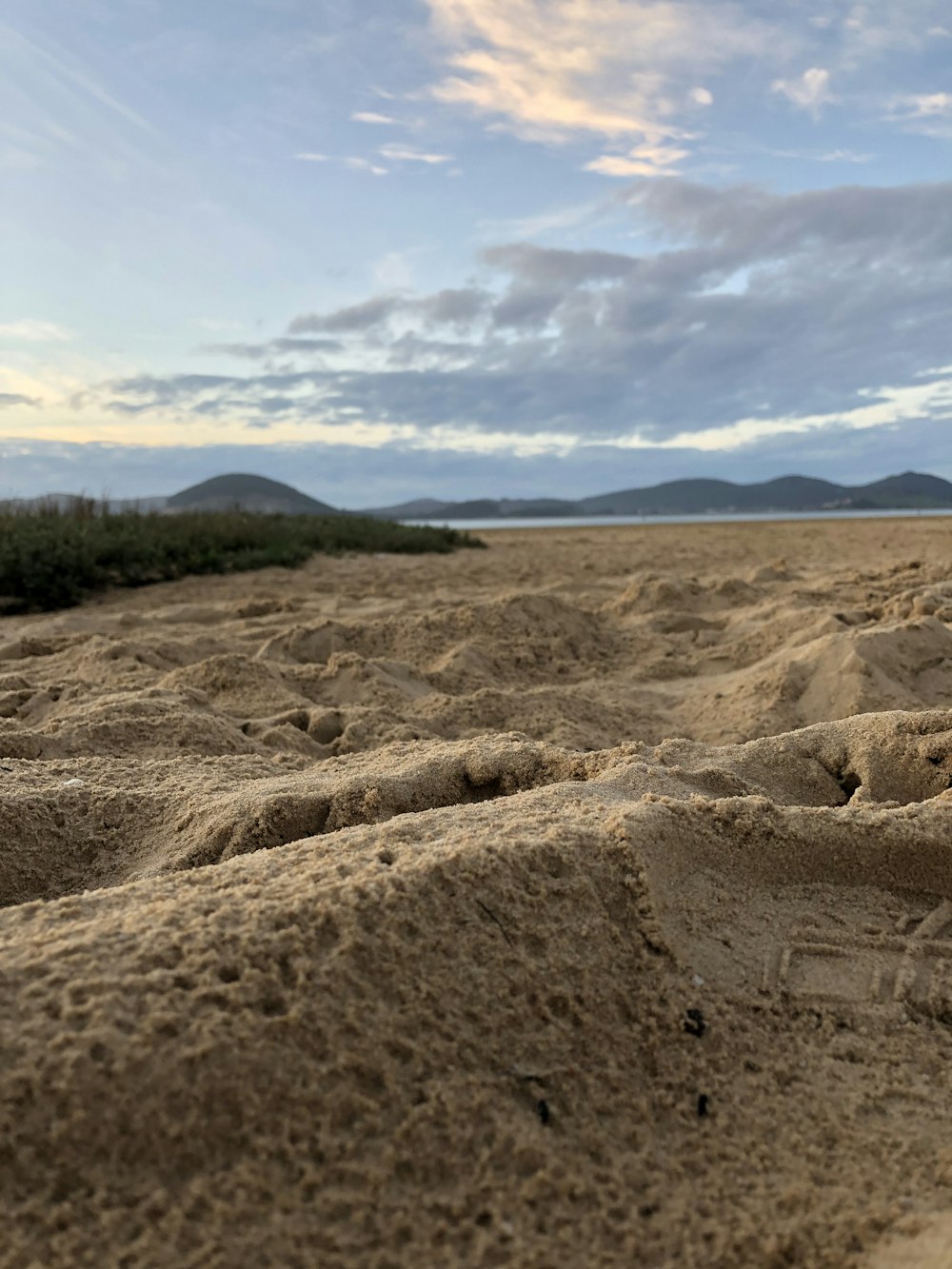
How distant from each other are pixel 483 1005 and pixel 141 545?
7.32 metres

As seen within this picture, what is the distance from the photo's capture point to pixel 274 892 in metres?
1.44

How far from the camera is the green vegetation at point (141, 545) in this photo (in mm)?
6828

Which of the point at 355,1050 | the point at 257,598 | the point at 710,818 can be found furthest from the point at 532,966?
the point at 257,598

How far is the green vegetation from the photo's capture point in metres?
6.83

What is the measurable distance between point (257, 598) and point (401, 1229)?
552 centimetres

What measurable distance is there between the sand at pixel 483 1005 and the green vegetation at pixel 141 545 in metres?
4.63

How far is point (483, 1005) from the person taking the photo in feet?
4.18

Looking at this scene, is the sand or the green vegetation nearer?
the sand

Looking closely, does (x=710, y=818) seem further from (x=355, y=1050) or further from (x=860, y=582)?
(x=860, y=582)

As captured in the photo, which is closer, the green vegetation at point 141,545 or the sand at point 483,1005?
the sand at point 483,1005

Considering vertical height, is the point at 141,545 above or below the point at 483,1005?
above

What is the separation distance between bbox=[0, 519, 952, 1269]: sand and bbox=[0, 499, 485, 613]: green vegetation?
463cm

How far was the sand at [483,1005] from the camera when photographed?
1.03 metres

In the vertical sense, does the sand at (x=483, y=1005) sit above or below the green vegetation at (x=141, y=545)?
below
